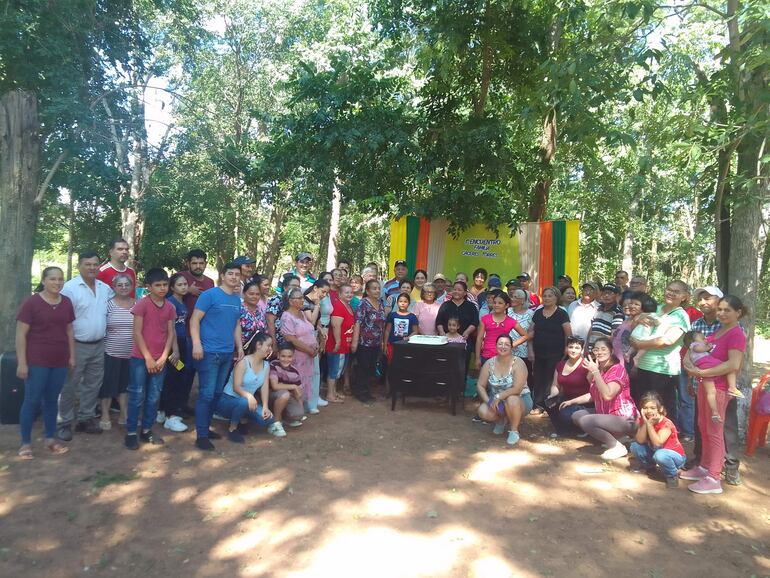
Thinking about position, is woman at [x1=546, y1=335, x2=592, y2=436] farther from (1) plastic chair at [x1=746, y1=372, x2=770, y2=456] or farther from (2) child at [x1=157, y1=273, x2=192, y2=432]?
Answer: (2) child at [x1=157, y1=273, x2=192, y2=432]

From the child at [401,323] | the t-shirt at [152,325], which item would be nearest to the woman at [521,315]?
the child at [401,323]

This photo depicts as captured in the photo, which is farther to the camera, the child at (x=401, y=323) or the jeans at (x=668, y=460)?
the child at (x=401, y=323)

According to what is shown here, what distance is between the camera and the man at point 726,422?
4.77 meters

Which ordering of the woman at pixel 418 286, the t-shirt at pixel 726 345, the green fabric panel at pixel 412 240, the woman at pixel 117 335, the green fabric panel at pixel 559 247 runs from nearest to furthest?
1. the t-shirt at pixel 726 345
2. the woman at pixel 117 335
3. the woman at pixel 418 286
4. the green fabric panel at pixel 559 247
5. the green fabric panel at pixel 412 240

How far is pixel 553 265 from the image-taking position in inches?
358

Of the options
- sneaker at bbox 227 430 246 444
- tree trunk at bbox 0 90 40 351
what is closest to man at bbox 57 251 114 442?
sneaker at bbox 227 430 246 444

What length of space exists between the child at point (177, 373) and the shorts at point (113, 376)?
426 mm

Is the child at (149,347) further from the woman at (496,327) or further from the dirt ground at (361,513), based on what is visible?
the woman at (496,327)

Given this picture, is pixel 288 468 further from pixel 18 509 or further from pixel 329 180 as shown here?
pixel 329 180

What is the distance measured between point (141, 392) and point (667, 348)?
4896 millimetres

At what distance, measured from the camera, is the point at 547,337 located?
21.0 feet

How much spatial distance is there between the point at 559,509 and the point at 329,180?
6120 mm

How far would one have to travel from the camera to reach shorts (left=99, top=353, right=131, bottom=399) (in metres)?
5.27

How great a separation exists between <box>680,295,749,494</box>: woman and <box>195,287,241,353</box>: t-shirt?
159 inches
